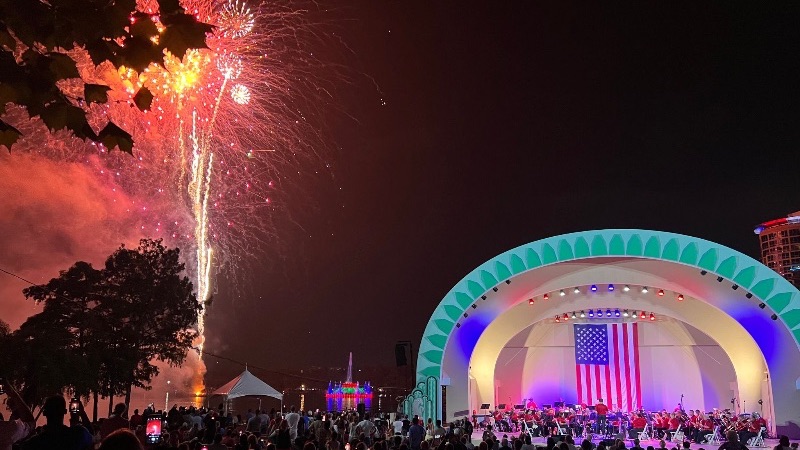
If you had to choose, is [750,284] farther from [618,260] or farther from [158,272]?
[158,272]

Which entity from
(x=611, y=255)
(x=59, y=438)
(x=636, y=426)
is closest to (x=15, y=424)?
(x=59, y=438)

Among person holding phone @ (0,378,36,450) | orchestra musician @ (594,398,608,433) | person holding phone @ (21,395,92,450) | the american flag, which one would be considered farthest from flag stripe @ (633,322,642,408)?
person holding phone @ (21,395,92,450)

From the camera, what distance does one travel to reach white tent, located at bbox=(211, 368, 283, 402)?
69.9ft

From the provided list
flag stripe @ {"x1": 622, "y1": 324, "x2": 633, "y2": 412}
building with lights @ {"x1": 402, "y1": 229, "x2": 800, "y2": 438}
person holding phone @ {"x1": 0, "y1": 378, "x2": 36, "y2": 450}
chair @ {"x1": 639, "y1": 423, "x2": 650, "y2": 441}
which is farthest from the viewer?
flag stripe @ {"x1": 622, "y1": 324, "x2": 633, "y2": 412}

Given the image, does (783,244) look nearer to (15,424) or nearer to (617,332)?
(617,332)

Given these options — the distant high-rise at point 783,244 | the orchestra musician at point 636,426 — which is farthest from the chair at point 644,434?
the distant high-rise at point 783,244

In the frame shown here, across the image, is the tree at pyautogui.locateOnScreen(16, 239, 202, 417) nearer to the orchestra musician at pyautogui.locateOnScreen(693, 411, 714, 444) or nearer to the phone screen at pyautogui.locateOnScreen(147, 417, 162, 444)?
the phone screen at pyautogui.locateOnScreen(147, 417, 162, 444)

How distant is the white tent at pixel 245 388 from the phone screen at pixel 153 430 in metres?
10.2

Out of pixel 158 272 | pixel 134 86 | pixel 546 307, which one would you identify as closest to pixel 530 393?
pixel 546 307

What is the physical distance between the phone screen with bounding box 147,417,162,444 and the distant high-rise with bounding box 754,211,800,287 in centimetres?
13592

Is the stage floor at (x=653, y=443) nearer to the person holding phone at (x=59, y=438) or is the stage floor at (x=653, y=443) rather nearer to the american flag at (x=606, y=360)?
the american flag at (x=606, y=360)

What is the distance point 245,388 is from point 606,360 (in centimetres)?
1688

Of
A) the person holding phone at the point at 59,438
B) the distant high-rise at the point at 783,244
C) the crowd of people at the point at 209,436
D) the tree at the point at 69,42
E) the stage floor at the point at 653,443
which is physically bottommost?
the stage floor at the point at 653,443

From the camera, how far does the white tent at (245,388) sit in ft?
69.9
